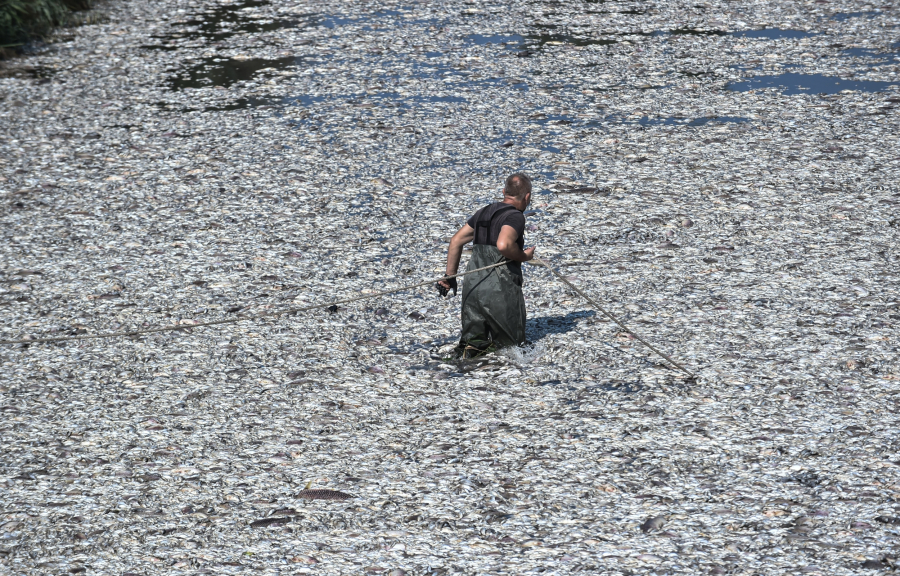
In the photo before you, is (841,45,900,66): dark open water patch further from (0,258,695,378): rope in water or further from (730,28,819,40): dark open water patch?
(0,258,695,378): rope in water

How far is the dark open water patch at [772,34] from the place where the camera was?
62.7ft

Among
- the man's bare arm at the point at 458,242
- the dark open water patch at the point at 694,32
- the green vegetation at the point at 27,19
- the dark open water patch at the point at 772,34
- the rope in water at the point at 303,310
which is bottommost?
the rope in water at the point at 303,310

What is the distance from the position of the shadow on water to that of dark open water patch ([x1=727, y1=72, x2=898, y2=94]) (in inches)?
325

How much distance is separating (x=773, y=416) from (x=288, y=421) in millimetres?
4176

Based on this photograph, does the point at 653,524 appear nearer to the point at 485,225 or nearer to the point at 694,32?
the point at 485,225

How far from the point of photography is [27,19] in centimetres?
2158

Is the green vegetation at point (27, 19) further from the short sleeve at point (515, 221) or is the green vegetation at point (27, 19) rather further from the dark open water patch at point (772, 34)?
the short sleeve at point (515, 221)

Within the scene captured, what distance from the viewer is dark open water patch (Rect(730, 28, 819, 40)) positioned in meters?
19.1

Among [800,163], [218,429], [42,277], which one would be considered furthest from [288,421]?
[800,163]

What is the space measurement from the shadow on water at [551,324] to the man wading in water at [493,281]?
471 millimetres

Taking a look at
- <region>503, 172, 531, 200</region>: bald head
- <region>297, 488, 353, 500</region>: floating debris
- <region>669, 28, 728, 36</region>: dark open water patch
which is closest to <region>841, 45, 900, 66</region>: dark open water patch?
<region>669, 28, 728, 36</region>: dark open water patch

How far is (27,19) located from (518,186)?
17467 mm

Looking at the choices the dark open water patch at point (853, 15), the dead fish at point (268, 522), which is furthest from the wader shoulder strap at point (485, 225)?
the dark open water patch at point (853, 15)

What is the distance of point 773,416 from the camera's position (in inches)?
305
